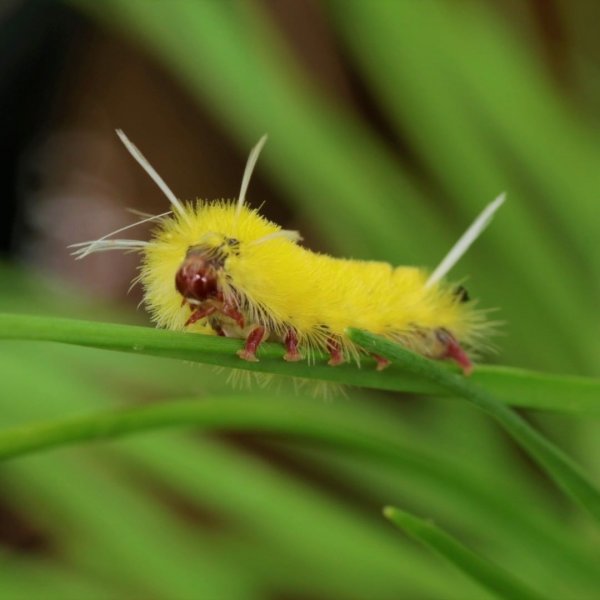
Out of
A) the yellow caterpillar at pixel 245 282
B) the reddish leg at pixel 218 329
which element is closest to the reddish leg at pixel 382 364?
the yellow caterpillar at pixel 245 282

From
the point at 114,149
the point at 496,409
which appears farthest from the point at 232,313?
the point at 114,149

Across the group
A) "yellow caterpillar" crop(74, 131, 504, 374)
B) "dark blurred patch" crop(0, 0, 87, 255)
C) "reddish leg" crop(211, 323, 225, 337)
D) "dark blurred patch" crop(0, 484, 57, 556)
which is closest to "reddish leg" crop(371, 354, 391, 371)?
"yellow caterpillar" crop(74, 131, 504, 374)

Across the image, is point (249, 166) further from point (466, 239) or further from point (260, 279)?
point (466, 239)

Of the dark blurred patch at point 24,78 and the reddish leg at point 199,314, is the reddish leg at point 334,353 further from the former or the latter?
the dark blurred patch at point 24,78

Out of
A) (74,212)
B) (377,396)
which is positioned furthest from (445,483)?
(74,212)

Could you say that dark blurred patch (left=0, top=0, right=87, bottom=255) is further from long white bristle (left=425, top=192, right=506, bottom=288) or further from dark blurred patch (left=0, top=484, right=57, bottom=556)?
long white bristle (left=425, top=192, right=506, bottom=288)

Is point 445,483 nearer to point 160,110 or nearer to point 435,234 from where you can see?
point 435,234
